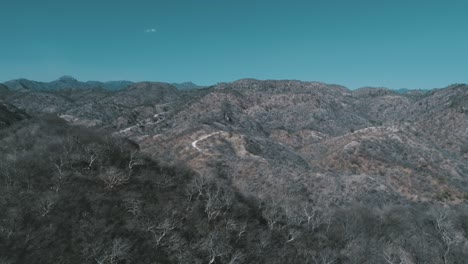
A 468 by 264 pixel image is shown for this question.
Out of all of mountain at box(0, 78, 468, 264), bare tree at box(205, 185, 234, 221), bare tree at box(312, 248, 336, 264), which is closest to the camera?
mountain at box(0, 78, 468, 264)

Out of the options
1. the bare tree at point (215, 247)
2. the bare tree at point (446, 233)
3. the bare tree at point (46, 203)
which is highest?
the bare tree at point (46, 203)


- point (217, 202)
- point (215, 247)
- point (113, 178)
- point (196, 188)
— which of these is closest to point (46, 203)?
point (113, 178)

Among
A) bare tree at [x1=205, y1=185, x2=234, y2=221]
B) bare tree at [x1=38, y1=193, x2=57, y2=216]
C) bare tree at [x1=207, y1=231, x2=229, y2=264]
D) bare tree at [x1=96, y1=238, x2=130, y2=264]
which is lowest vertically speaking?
bare tree at [x1=207, y1=231, x2=229, y2=264]

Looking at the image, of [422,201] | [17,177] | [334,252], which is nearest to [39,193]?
[17,177]

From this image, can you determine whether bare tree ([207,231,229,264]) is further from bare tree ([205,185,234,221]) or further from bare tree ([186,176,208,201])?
bare tree ([186,176,208,201])

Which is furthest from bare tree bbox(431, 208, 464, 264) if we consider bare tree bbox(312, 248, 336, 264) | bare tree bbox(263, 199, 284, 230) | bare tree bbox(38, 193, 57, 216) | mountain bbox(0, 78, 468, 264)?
bare tree bbox(38, 193, 57, 216)

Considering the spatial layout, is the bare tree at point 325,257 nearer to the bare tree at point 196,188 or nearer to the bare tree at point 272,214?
the bare tree at point 272,214

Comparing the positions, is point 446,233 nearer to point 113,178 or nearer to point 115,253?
point 115,253

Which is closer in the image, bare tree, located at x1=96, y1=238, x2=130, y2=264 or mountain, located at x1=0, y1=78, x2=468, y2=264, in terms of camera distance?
bare tree, located at x1=96, y1=238, x2=130, y2=264

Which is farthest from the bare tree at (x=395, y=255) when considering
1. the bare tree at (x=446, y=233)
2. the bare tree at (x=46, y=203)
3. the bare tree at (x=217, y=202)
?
the bare tree at (x=46, y=203)

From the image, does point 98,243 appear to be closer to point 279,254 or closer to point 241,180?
point 279,254

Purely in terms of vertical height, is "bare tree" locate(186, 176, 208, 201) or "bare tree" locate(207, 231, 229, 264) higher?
"bare tree" locate(186, 176, 208, 201)
